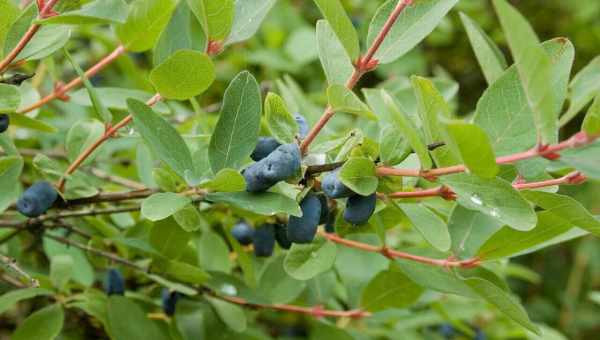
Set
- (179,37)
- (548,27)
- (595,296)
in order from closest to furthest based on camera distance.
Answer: (179,37) < (595,296) < (548,27)

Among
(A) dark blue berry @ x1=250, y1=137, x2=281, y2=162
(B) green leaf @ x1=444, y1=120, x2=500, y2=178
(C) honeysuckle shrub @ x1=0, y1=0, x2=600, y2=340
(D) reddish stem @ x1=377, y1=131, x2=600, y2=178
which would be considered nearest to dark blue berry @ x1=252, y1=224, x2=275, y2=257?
(C) honeysuckle shrub @ x1=0, y1=0, x2=600, y2=340

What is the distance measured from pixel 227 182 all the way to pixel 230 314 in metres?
0.40

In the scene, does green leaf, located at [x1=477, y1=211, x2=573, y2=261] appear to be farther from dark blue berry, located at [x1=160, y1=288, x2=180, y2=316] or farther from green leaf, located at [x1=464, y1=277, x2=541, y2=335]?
dark blue berry, located at [x1=160, y1=288, x2=180, y2=316]

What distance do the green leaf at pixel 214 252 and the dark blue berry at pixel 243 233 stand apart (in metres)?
0.07

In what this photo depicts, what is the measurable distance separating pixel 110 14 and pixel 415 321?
3.29 feet

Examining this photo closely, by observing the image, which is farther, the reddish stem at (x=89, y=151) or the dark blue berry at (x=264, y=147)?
the reddish stem at (x=89, y=151)

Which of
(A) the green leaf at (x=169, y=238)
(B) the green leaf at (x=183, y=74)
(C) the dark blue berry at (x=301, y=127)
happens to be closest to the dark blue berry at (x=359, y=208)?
(C) the dark blue berry at (x=301, y=127)

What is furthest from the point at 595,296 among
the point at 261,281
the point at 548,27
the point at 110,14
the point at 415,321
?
the point at 548,27

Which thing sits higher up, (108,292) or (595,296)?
(108,292)

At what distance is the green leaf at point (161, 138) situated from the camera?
88 centimetres

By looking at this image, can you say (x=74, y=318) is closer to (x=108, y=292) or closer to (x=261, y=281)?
(x=108, y=292)

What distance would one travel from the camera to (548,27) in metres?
3.84

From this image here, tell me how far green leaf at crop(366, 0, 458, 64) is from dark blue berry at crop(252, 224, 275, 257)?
0.34m

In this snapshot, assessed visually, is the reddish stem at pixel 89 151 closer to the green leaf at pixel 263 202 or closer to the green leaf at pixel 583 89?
the green leaf at pixel 263 202
